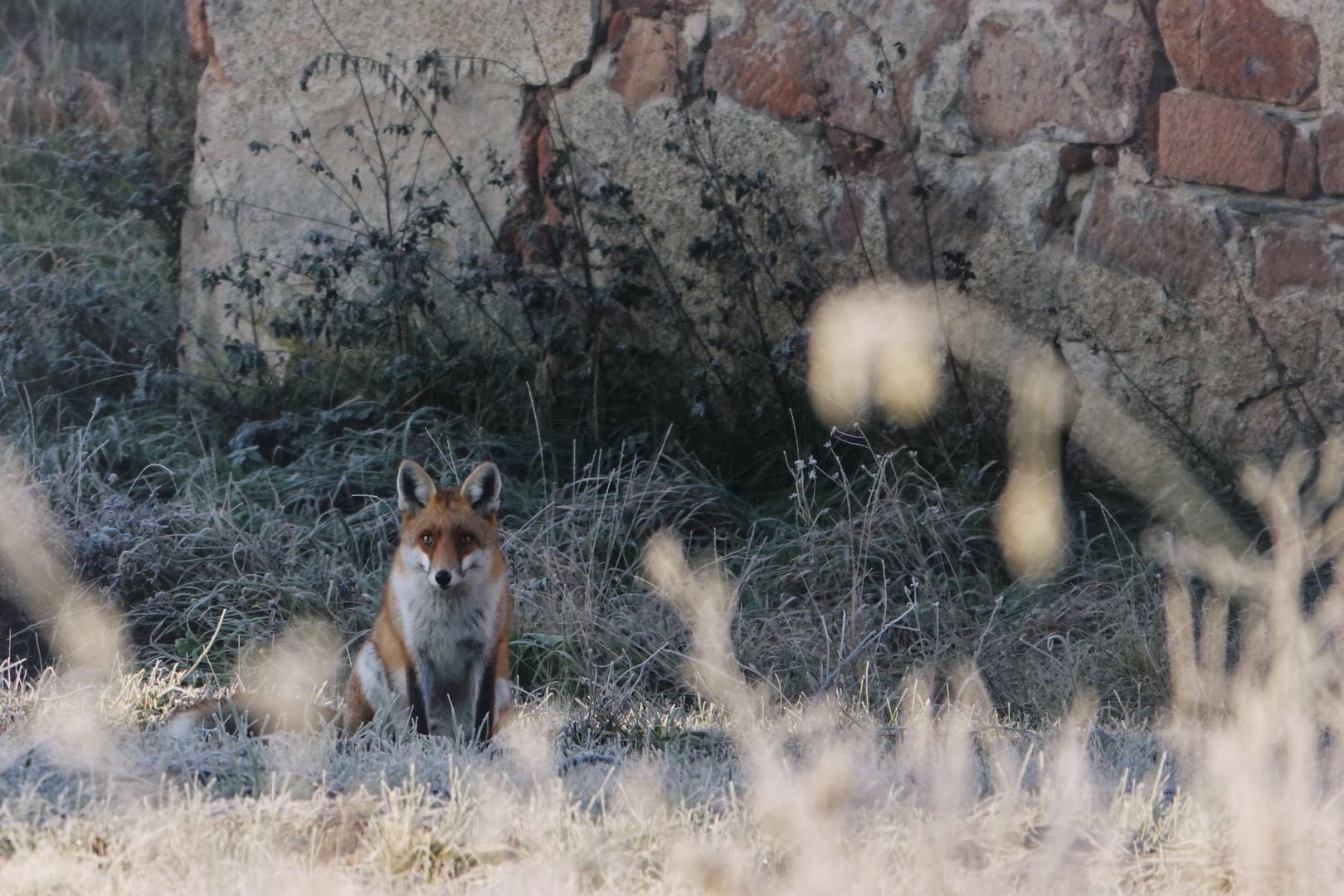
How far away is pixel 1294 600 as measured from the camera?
452 centimetres

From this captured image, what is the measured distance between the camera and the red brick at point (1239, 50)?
17.1ft

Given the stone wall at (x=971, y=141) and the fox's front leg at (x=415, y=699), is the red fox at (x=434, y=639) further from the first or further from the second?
the stone wall at (x=971, y=141)

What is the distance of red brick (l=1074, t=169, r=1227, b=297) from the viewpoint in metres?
5.48

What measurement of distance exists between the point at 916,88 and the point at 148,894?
14.9 ft

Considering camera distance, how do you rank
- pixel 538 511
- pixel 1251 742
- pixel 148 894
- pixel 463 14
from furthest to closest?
1. pixel 463 14
2. pixel 538 511
3. pixel 1251 742
4. pixel 148 894

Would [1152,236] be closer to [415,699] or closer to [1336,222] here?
[1336,222]

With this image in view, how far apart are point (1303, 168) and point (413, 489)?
131 inches

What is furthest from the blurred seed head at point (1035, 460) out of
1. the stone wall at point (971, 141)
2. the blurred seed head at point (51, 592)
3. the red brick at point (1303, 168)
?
the blurred seed head at point (51, 592)

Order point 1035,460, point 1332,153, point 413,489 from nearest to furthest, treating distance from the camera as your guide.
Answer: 1. point 413,489
2. point 1332,153
3. point 1035,460

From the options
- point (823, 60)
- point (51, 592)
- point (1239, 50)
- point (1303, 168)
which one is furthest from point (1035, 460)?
point (51, 592)

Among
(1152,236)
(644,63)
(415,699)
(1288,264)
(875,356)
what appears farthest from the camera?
(644,63)

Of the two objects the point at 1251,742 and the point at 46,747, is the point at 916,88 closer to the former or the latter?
the point at 1251,742

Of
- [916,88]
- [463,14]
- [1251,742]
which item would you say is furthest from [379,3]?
[1251,742]

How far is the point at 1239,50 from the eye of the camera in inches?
209
